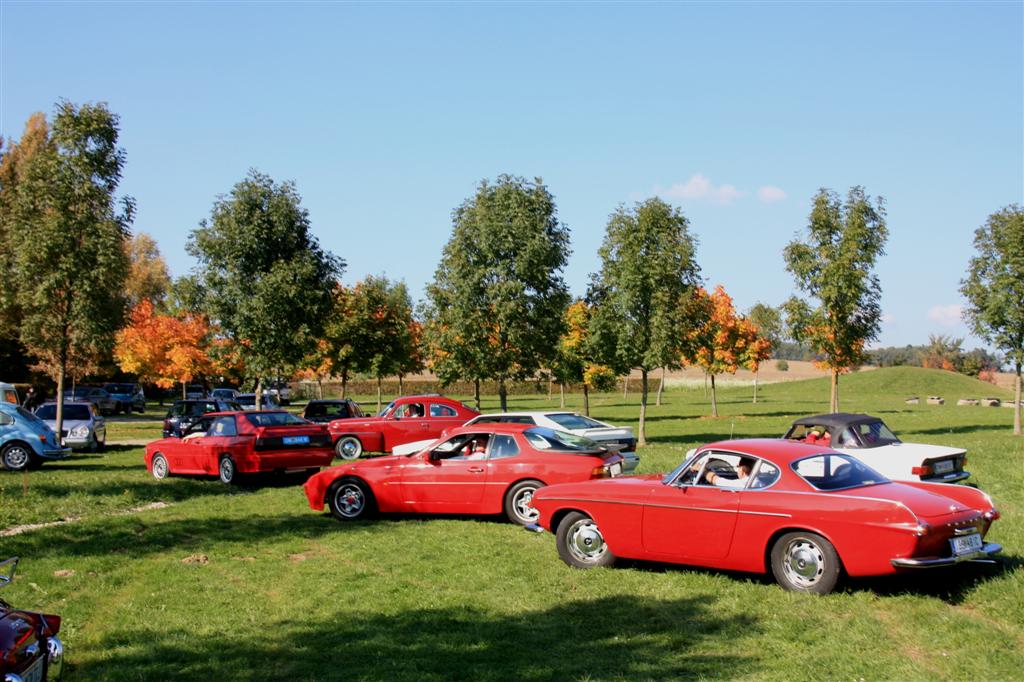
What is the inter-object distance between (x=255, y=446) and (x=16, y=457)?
25.7ft

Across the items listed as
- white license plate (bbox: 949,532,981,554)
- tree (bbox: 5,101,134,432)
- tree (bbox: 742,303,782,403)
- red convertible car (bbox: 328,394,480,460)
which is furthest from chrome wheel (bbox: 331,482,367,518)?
tree (bbox: 742,303,782,403)

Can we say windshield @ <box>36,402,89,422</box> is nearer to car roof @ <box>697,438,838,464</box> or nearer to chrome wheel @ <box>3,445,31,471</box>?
chrome wheel @ <box>3,445,31,471</box>

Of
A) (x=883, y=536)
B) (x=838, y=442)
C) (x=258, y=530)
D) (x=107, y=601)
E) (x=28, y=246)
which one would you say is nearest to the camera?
(x=883, y=536)

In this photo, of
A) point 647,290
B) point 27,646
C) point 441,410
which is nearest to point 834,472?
point 27,646

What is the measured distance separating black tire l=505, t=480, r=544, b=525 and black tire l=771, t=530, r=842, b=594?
434cm

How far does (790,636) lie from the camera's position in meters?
6.93

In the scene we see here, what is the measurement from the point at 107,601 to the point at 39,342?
64.5 feet

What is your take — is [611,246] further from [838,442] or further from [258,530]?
[258,530]

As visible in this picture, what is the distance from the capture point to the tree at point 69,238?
81.4 feet

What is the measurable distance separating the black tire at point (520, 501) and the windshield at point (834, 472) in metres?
4.41

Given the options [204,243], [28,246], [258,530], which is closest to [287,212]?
[204,243]

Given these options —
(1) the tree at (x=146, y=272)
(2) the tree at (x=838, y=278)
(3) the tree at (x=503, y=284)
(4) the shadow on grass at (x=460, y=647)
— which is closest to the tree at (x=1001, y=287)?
(2) the tree at (x=838, y=278)

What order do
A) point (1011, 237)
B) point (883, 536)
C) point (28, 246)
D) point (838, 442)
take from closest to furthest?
point (883, 536), point (838, 442), point (28, 246), point (1011, 237)

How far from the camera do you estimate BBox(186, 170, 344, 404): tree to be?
2809cm
